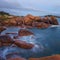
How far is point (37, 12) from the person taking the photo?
2209 millimetres

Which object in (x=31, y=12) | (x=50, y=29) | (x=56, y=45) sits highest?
(x=31, y=12)

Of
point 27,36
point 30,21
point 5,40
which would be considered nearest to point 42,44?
point 27,36

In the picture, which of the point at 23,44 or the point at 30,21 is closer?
the point at 23,44

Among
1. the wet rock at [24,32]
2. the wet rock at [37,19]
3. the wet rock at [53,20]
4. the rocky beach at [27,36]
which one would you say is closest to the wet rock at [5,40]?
the rocky beach at [27,36]

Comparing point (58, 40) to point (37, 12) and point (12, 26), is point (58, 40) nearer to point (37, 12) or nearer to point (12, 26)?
point (37, 12)

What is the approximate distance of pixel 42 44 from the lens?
210 cm

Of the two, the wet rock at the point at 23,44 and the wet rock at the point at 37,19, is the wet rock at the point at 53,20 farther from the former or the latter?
the wet rock at the point at 23,44

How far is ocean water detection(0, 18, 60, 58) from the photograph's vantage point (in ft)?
6.66

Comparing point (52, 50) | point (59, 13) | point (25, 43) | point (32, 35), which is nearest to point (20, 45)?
point (25, 43)

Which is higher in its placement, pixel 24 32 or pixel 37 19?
pixel 37 19

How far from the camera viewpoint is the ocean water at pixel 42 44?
2.03 metres

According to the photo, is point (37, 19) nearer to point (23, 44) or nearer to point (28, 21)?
point (28, 21)

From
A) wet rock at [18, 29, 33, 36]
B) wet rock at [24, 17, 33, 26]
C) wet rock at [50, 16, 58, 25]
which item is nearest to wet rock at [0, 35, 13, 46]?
wet rock at [18, 29, 33, 36]

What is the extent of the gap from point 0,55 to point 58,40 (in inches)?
28.3
